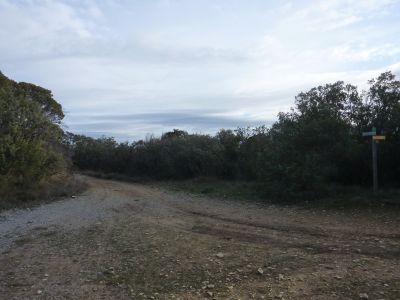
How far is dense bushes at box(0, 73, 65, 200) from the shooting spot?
17312mm

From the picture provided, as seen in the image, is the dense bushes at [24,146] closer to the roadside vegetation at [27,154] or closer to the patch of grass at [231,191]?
the roadside vegetation at [27,154]

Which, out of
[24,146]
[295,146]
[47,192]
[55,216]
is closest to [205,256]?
[55,216]

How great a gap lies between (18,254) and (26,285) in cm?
207

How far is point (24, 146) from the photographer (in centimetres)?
1798

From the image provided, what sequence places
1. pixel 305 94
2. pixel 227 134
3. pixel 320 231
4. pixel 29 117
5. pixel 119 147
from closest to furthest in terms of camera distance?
pixel 320 231 → pixel 305 94 → pixel 29 117 → pixel 227 134 → pixel 119 147

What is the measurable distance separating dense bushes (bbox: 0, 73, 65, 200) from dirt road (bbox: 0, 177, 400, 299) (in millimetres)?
5546

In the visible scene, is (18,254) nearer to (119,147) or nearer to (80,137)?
(119,147)

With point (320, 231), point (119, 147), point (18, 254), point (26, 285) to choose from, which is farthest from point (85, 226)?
point (119, 147)

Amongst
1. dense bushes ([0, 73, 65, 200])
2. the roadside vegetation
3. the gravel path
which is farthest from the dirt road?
dense bushes ([0, 73, 65, 200])

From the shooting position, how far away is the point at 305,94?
1770 cm

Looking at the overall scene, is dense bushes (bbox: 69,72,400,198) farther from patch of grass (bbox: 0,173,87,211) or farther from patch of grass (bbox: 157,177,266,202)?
patch of grass (bbox: 0,173,87,211)

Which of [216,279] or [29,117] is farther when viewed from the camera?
[29,117]

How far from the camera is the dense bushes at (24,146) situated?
17312 millimetres

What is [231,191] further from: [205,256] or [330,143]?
[205,256]
